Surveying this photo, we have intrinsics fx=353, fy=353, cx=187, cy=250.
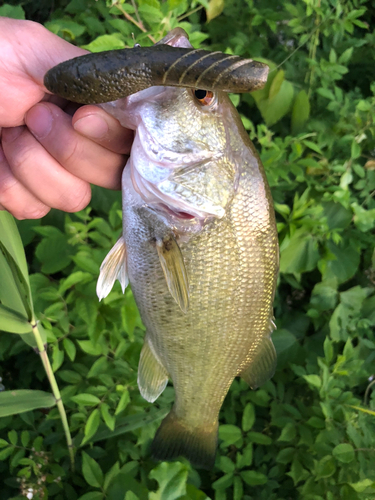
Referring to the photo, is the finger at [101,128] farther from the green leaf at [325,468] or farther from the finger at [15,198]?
the green leaf at [325,468]

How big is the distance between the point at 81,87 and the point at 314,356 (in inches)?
63.8

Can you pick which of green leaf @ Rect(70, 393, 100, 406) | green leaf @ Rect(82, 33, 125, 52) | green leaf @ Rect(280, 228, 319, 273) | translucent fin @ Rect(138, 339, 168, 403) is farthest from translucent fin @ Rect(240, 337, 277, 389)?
green leaf @ Rect(82, 33, 125, 52)

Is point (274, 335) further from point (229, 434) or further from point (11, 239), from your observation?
point (11, 239)

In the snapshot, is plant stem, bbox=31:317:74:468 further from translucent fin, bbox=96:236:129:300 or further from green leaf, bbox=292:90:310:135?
green leaf, bbox=292:90:310:135

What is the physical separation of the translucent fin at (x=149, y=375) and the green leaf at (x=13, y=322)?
0.33 m

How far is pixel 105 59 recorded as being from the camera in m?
0.55

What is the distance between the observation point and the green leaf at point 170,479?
947mm

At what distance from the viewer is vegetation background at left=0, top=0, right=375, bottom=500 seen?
1133 millimetres

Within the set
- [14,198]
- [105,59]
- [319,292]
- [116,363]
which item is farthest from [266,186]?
[319,292]

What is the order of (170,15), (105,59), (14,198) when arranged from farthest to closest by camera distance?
(170,15) < (14,198) < (105,59)

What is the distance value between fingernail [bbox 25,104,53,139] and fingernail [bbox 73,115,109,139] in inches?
3.7

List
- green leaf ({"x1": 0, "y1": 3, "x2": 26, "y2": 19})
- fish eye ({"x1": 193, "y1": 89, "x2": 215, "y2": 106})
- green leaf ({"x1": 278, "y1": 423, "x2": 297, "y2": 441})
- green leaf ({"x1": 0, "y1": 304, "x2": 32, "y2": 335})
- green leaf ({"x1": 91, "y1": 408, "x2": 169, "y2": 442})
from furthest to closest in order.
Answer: green leaf ({"x1": 278, "y1": 423, "x2": 297, "y2": 441}) < green leaf ({"x1": 91, "y1": 408, "x2": 169, "y2": 442}) < green leaf ({"x1": 0, "y1": 3, "x2": 26, "y2": 19}) < green leaf ({"x1": 0, "y1": 304, "x2": 32, "y2": 335}) < fish eye ({"x1": 193, "y1": 89, "x2": 215, "y2": 106})

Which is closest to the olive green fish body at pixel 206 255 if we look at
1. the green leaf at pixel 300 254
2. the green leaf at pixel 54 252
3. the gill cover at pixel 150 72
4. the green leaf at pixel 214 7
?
the gill cover at pixel 150 72

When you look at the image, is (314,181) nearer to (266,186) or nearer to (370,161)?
(370,161)
